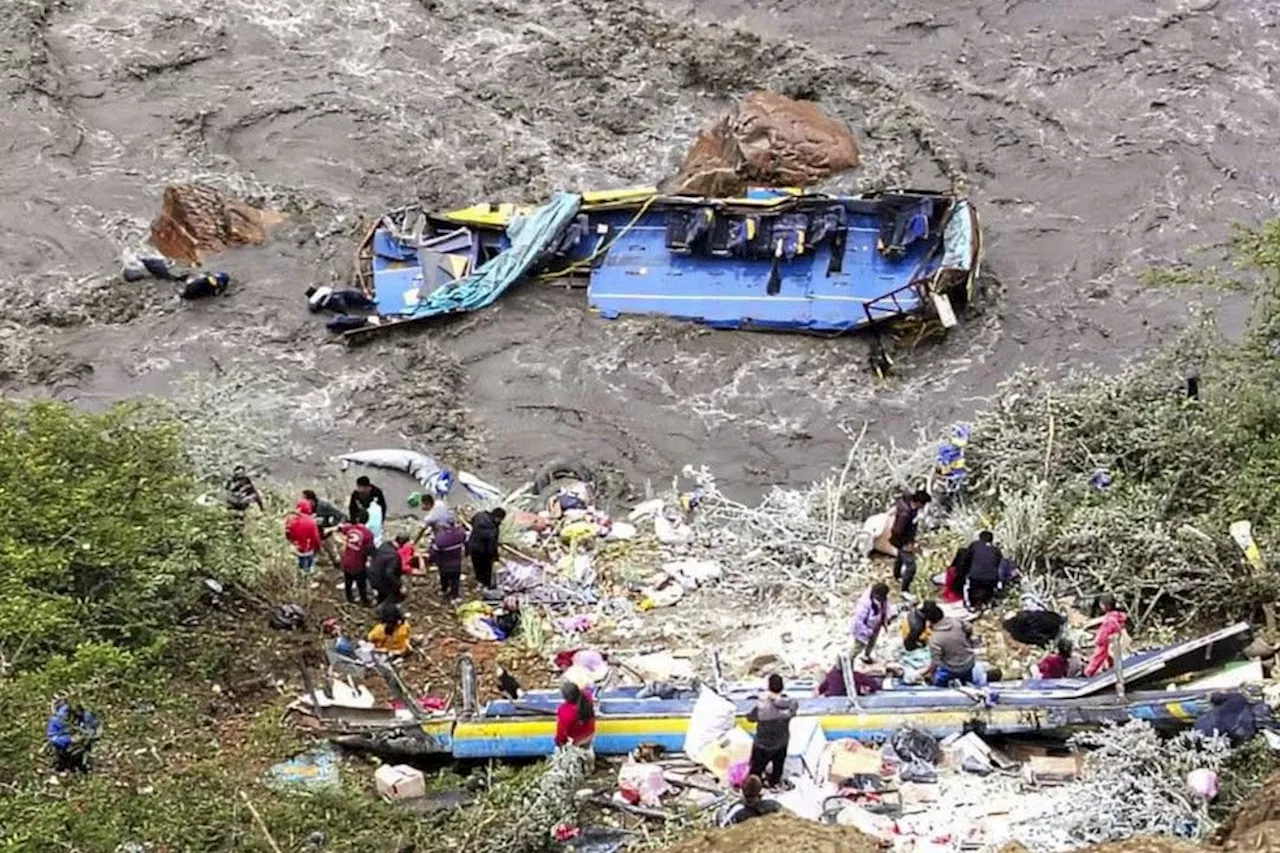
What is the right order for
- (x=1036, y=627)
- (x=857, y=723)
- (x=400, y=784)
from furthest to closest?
(x=1036, y=627) → (x=857, y=723) → (x=400, y=784)

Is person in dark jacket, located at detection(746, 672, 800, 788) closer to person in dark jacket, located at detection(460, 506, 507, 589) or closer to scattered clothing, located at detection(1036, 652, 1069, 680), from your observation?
scattered clothing, located at detection(1036, 652, 1069, 680)

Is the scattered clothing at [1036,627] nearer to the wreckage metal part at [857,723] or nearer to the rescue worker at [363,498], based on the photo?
the wreckage metal part at [857,723]

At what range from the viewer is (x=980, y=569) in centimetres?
1314

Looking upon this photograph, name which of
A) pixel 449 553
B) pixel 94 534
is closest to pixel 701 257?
pixel 449 553

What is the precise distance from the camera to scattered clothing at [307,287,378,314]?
65.8ft

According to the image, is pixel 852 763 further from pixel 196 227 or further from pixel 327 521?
pixel 196 227

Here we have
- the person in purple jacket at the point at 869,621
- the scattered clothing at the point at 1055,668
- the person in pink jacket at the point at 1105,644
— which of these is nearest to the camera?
the person in pink jacket at the point at 1105,644

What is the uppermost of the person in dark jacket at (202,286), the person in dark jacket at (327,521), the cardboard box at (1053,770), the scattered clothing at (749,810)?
the scattered clothing at (749,810)

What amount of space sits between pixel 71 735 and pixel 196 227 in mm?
12424

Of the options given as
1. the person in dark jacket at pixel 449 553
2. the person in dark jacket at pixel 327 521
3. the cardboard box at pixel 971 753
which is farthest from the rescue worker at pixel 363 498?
the cardboard box at pixel 971 753

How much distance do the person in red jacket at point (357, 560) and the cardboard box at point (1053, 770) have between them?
5.98 m

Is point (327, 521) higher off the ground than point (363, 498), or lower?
lower

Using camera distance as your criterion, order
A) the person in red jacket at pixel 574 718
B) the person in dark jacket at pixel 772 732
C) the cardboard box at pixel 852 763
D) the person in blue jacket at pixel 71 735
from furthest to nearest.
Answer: the person in red jacket at pixel 574 718, the cardboard box at pixel 852 763, the person in dark jacket at pixel 772 732, the person in blue jacket at pixel 71 735

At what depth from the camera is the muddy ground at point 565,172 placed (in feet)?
61.7
